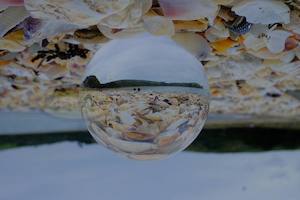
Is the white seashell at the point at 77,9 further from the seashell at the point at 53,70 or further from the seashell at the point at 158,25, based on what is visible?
the seashell at the point at 53,70

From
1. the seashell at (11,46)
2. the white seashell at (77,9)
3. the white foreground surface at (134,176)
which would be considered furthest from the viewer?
the white foreground surface at (134,176)

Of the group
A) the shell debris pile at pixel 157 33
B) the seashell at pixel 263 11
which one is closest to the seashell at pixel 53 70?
the shell debris pile at pixel 157 33

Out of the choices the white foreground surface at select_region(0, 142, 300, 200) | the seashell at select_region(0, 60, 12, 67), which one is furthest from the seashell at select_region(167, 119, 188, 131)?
the white foreground surface at select_region(0, 142, 300, 200)

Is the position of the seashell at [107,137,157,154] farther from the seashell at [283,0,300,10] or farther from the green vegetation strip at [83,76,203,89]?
the seashell at [283,0,300,10]

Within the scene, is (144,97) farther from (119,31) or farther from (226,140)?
(226,140)

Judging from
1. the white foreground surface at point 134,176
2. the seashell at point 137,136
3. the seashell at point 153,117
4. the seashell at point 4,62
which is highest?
the seashell at point 153,117
